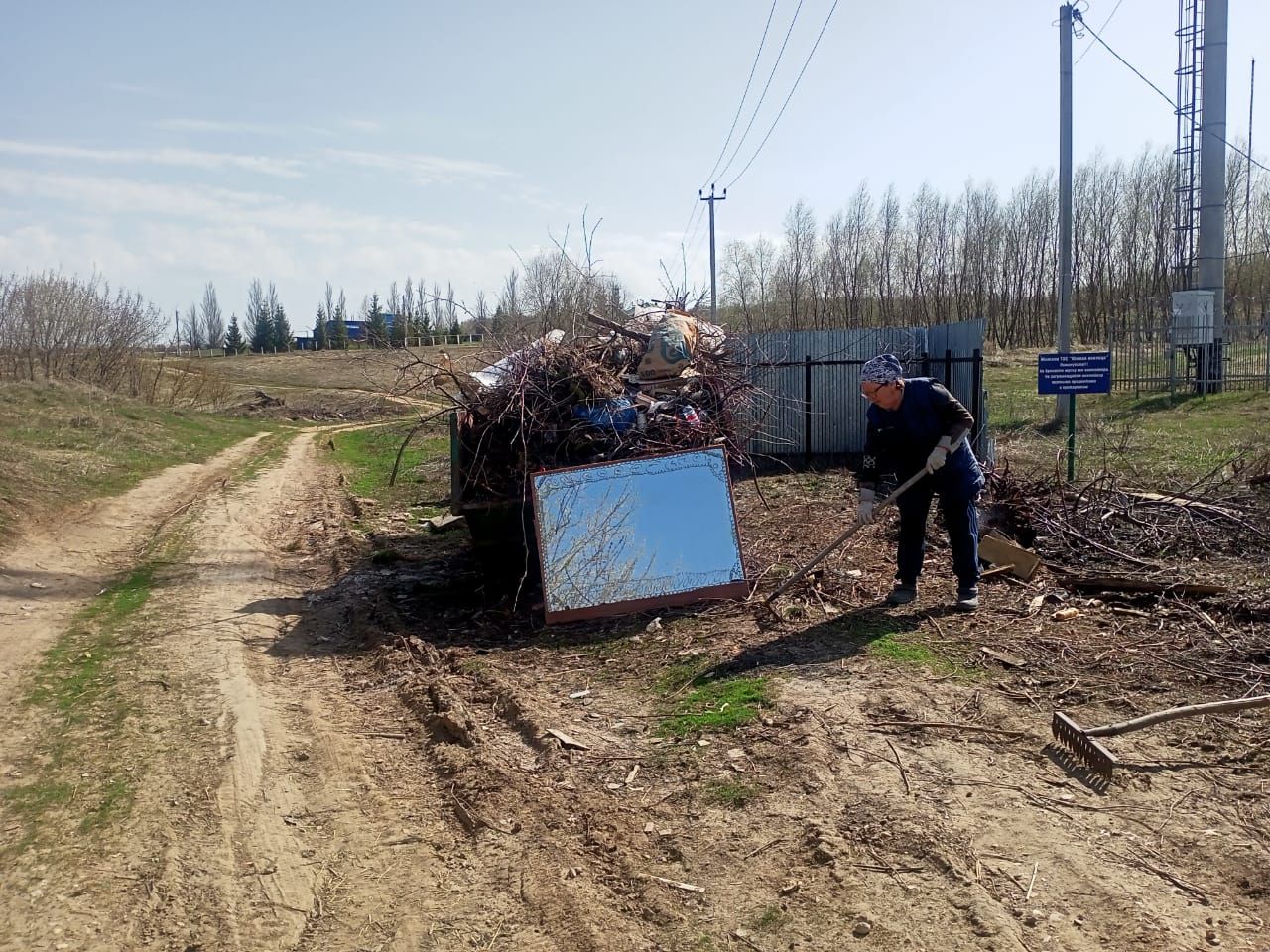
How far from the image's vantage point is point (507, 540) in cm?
791

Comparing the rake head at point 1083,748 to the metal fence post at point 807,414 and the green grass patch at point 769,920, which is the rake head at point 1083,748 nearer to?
the green grass patch at point 769,920

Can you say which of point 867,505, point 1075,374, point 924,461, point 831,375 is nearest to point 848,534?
point 867,505

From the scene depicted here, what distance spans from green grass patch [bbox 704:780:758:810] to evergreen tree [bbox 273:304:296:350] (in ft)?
262

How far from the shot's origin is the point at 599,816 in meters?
3.99

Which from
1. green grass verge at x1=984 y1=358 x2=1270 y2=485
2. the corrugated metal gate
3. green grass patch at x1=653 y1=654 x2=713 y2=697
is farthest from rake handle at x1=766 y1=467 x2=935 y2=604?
the corrugated metal gate

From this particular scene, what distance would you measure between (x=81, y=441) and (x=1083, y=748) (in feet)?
60.6

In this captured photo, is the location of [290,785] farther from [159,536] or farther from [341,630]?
[159,536]

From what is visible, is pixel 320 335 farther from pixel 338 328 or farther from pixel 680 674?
pixel 680 674

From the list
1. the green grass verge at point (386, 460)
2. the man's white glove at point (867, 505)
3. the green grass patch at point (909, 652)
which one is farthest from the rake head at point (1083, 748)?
the green grass verge at point (386, 460)

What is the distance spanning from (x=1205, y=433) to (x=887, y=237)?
29.3 m

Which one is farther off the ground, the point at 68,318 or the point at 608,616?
the point at 68,318

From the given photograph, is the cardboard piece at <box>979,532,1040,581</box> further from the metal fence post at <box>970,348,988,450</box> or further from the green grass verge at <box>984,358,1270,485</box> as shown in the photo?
the metal fence post at <box>970,348,988,450</box>

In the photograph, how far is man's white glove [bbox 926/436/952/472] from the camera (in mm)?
6332


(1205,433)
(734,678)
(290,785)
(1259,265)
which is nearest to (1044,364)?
(1205,433)
